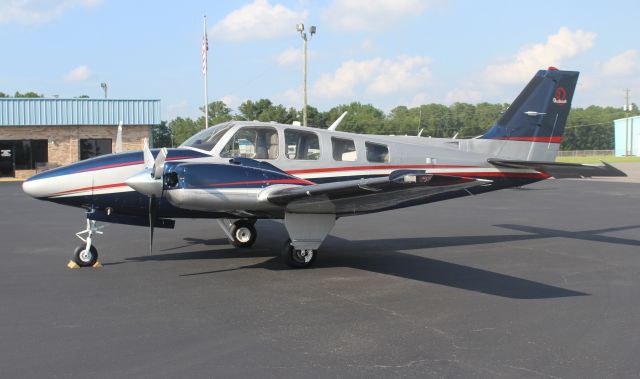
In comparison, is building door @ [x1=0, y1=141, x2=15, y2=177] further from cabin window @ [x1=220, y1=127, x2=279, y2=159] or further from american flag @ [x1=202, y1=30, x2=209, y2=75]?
cabin window @ [x1=220, y1=127, x2=279, y2=159]

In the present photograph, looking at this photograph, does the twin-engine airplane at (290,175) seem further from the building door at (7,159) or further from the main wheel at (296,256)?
the building door at (7,159)

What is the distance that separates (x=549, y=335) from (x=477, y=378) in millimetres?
1511

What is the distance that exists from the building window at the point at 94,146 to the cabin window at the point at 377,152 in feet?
110

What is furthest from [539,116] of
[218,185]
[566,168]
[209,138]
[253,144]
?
[218,185]

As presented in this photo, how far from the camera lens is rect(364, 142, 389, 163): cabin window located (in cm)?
996

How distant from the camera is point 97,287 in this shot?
7.36 m

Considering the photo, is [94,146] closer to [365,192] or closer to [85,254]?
[85,254]

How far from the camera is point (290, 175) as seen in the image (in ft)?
29.6

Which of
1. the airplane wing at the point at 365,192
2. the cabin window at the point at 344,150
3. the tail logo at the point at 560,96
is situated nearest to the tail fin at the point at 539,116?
the tail logo at the point at 560,96

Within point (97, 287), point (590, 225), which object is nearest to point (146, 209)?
point (97, 287)

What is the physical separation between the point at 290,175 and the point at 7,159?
119 feet

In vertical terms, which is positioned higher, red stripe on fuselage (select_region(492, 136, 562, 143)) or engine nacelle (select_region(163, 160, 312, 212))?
red stripe on fuselage (select_region(492, 136, 562, 143))

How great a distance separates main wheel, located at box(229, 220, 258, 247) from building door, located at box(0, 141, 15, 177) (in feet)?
112

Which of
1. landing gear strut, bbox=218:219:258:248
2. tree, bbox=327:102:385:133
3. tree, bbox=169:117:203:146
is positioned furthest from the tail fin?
tree, bbox=169:117:203:146
